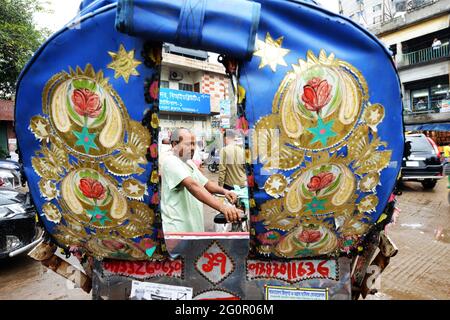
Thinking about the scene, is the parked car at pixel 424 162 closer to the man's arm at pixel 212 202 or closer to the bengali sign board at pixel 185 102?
the man's arm at pixel 212 202

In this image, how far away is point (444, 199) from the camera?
7.91m

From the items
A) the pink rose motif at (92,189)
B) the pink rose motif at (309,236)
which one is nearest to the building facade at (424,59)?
the pink rose motif at (309,236)

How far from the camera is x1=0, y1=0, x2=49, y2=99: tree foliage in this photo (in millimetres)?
10734

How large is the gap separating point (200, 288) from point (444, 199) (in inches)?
325

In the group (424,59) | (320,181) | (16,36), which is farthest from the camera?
(424,59)

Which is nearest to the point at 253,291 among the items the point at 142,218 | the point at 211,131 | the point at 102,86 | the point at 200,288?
the point at 200,288

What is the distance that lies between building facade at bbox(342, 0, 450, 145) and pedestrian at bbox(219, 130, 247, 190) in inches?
630

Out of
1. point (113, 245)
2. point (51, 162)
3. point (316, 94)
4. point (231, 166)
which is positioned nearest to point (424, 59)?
point (231, 166)

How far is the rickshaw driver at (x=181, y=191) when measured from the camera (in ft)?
7.07

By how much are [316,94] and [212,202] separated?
852mm

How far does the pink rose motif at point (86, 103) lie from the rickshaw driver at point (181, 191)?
0.82 metres

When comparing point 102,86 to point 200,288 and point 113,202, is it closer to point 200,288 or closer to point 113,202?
point 113,202

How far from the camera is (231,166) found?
4.92 meters

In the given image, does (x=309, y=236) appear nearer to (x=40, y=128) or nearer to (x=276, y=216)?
(x=276, y=216)
